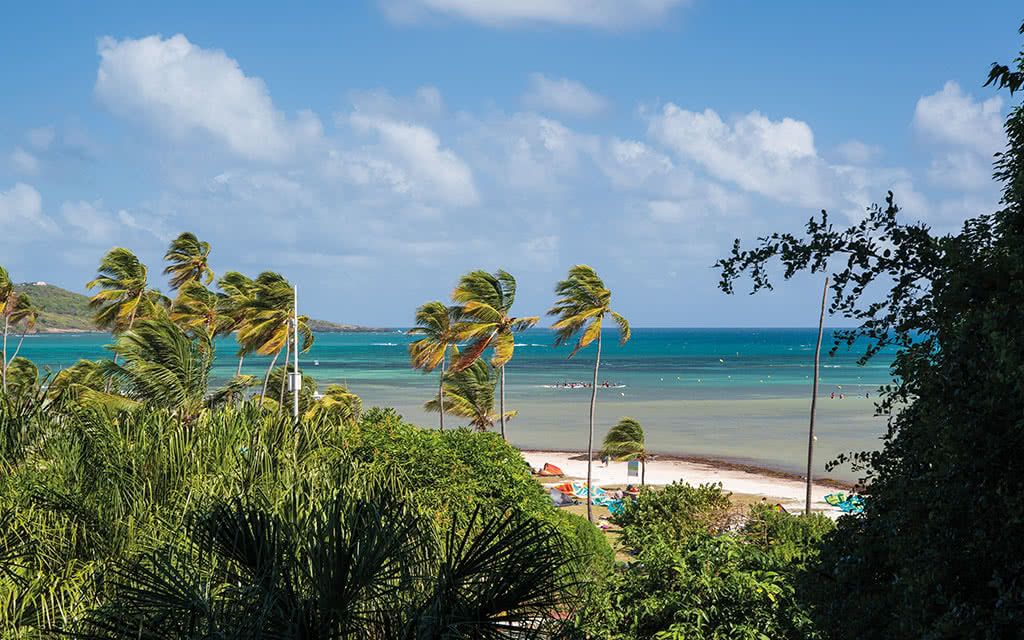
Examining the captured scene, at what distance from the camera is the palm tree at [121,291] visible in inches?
1731

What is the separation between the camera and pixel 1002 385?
4.49m

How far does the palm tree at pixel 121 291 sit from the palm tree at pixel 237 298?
3488mm

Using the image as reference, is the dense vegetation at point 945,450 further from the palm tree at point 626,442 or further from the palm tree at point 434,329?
the palm tree at point 434,329

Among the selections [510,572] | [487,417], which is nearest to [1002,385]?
[510,572]

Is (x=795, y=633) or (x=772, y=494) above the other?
(x=795, y=633)

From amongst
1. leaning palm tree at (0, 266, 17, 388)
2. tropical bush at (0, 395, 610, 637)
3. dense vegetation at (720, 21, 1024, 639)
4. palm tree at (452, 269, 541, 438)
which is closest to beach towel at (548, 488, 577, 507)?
palm tree at (452, 269, 541, 438)

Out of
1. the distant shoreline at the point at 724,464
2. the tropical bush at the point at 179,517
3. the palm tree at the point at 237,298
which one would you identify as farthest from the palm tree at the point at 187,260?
the tropical bush at the point at 179,517

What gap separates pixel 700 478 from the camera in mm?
45500

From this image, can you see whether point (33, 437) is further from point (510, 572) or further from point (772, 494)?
point (772, 494)

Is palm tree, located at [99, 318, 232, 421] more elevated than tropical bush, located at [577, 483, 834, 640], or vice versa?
palm tree, located at [99, 318, 232, 421]

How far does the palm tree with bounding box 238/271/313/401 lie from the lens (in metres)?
38.5

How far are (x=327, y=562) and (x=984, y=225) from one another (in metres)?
4.58

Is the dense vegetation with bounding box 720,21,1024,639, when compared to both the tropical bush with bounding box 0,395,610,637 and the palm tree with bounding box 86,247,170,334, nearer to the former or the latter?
the tropical bush with bounding box 0,395,610,637

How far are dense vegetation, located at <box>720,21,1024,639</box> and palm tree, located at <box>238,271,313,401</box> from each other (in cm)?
3357
